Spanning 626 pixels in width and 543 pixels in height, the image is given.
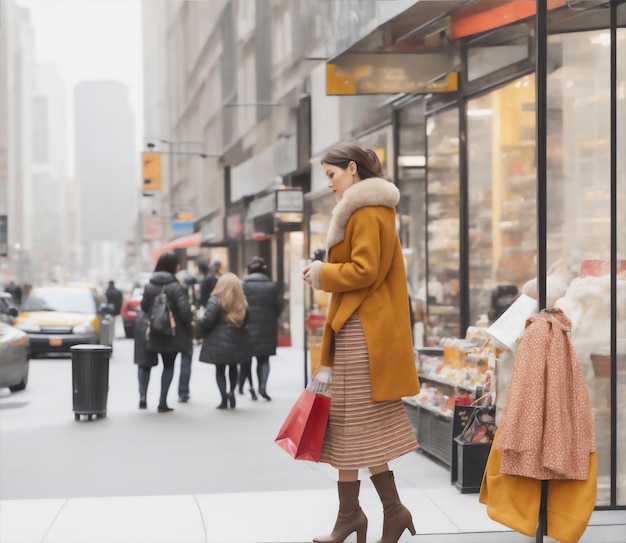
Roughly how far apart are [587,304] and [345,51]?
5.38m

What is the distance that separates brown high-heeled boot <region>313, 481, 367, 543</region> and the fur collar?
134 cm

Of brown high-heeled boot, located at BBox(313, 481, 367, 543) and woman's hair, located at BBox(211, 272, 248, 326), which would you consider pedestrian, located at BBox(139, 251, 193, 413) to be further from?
brown high-heeled boot, located at BBox(313, 481, 367, 543)

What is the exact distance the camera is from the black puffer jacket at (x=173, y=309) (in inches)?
522

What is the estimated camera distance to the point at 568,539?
5453 millimetres

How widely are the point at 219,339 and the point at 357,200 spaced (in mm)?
7918

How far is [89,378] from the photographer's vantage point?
12.4 meters

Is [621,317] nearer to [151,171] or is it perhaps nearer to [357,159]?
[357,159]

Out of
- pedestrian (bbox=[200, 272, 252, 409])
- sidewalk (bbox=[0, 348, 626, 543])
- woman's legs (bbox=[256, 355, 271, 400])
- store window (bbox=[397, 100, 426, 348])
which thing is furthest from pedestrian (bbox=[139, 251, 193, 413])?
sidewalk (bbox=[0, 348, 626, 543])

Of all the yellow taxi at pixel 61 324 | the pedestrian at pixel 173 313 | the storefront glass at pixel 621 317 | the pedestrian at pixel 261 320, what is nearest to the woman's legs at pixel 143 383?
the pedestrian at pixel 173 313

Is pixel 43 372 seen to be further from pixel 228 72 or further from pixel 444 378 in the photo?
pixel 228 72

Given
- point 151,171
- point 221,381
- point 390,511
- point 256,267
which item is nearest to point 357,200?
point 390,511

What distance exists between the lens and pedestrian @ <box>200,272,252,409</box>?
13539 mm

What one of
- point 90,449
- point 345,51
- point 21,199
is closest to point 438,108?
→ point 345,51

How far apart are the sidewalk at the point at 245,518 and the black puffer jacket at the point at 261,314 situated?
6.08m
